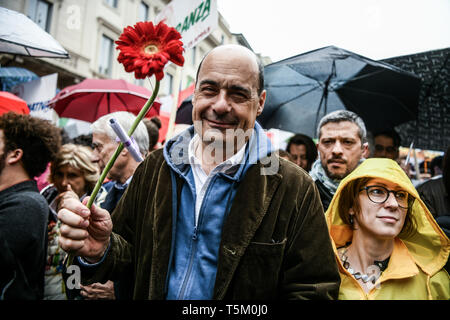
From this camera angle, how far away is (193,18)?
10.3 feet

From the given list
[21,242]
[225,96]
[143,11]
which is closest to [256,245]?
[225,96]

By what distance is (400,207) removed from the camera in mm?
1673

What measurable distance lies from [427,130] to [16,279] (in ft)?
12.5

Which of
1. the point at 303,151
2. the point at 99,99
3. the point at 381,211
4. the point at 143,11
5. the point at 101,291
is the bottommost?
the point at 101,291

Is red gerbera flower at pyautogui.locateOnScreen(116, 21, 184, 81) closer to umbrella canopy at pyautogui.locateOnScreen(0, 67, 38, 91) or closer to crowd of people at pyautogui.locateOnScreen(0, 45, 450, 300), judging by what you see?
crowd of people at pyautogui.locateOnScreen(0, 45, 450, 300)

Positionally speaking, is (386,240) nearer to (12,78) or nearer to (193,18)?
(193,18)

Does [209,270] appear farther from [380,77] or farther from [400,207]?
[380,77]

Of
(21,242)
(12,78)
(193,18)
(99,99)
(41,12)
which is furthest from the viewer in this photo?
(41,12)

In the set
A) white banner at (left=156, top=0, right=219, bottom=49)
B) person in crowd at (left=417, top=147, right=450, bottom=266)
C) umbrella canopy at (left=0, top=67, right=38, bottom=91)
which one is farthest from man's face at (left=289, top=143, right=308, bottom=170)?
umbrella canopy at (left=0, top=67, right=38, bottom=91)

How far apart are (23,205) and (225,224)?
1.10 m

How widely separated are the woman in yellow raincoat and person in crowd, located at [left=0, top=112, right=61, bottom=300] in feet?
5.27

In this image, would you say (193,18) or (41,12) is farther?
(41,12)

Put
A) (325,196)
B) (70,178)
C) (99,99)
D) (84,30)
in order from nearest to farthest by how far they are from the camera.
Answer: (325,196)
(70,178)
(99,99)
(84,30)
